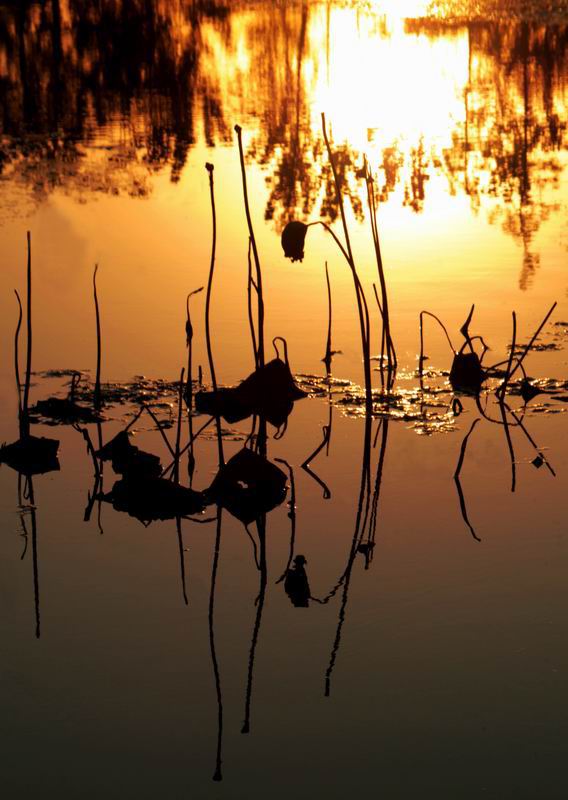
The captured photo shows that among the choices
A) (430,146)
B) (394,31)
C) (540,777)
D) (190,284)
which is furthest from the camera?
(394,31)

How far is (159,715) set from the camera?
107 inches

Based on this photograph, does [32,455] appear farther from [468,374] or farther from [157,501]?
[468,374]

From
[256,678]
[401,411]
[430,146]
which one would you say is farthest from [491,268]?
[256,678]

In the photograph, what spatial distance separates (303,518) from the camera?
382 centimetres

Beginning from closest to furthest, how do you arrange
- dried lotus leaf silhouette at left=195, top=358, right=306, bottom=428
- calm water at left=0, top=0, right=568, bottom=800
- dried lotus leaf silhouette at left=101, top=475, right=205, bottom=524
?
calm water at left=0, top=0, right=568, bottom=800, dried lotus leaf silhouette at left=101, top=475, right=205, bottom=524, dried lotus leaf silhouette at left=195, top=358, right=306, bottom=428

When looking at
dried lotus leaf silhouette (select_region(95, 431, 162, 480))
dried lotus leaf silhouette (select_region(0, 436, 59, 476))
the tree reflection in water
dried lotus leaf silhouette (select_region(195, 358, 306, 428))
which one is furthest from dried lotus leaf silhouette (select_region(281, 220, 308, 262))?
the tree reflection in water

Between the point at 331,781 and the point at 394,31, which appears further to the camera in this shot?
the point at 394,31

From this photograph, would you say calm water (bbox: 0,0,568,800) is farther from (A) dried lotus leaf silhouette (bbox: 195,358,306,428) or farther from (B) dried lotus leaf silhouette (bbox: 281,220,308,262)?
(B) dried lotus leaf silhouette (bbox: 281,220,308,262)

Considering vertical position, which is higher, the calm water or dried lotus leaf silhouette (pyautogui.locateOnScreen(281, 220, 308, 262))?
dried lotus leaf silhouette (pyautogui.locateOnScreen(281, 220, 308, 262))

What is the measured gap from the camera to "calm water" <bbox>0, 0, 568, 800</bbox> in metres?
2.63

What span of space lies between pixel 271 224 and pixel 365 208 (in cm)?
67

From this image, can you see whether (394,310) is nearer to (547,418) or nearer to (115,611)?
(547,418)

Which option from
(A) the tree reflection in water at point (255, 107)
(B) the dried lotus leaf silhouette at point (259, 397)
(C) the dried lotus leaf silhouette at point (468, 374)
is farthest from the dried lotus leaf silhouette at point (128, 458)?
(A) the tree reflection in water at point (255, 107)

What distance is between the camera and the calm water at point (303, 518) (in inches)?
103
